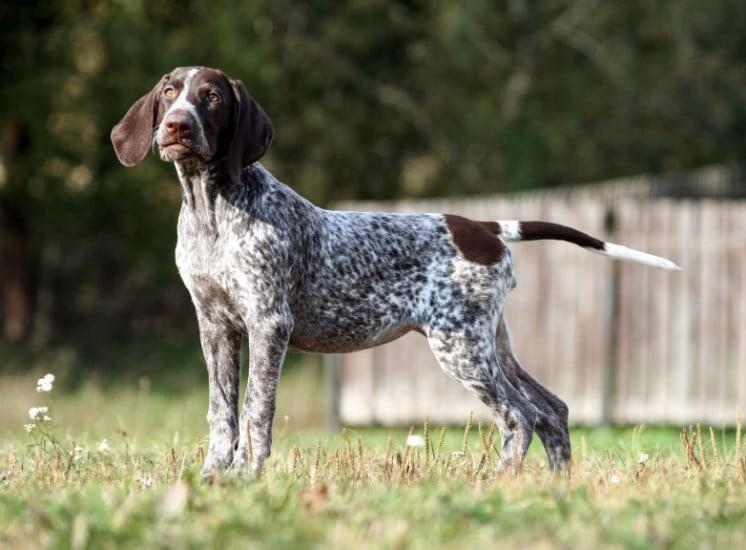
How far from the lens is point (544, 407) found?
6.87 m

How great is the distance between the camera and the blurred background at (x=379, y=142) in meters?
13.1

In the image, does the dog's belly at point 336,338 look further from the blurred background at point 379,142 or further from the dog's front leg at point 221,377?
the blurred background at point 379,142

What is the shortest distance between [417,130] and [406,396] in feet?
36.6

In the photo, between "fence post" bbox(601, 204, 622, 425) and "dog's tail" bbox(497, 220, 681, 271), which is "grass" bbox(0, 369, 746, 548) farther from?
"fence post" bbox(601, 204, 622, 425)

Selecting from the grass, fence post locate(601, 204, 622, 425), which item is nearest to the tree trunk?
fence post locate(601, 204, 622, 425)

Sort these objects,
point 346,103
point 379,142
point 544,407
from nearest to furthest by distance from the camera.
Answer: point 544,407, point 346,103, point 379,142

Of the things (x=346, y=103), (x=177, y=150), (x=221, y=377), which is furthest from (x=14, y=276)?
(x=177, y=150)

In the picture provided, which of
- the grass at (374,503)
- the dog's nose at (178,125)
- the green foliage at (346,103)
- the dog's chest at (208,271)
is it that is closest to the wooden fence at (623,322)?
the grass at (374,503)

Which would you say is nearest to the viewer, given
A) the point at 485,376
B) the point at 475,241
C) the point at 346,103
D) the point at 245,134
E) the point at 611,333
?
the point at 245,134

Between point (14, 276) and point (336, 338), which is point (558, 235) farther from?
point (14, 276)

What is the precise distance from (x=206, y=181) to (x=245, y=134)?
0.31 m

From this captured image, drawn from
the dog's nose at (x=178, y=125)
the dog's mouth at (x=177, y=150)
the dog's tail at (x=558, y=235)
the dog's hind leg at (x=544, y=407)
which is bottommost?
the dog's hind leg at (x=544, y=407)

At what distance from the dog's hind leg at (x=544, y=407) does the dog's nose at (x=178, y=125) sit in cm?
211

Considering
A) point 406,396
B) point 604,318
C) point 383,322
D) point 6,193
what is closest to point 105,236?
point 6,193
